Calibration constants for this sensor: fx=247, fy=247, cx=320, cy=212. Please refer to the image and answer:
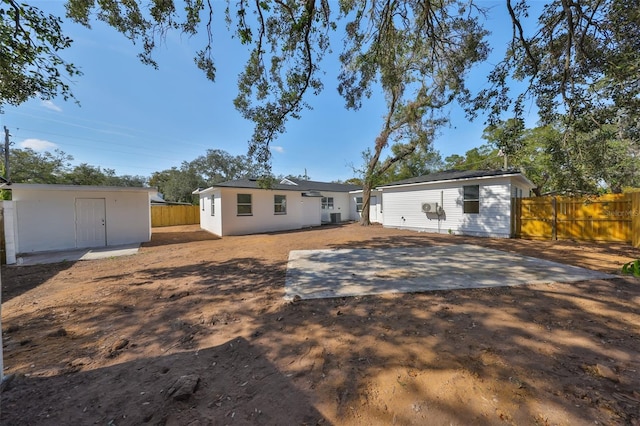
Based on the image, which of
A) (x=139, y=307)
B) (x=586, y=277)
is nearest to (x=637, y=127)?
(x=586, y=277)

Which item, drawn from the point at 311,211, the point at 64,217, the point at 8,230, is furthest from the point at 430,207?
the point at 64,217

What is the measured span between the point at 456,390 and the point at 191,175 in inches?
1402

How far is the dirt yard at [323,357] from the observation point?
1.78m

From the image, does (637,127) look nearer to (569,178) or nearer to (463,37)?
(569,178)

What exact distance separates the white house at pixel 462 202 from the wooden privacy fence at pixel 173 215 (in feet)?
52.3

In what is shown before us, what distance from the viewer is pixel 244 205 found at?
13.3 metres

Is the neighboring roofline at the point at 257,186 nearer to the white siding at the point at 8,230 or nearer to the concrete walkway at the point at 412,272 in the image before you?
the concrete walkway at the point at 412,272

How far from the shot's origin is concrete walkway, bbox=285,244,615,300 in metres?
4.35

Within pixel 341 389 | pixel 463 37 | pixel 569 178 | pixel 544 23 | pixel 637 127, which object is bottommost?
pixel 341 389

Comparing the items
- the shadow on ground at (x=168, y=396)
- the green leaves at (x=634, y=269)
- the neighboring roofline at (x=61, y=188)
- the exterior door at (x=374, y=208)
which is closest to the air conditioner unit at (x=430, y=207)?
the exterior door at (x=374, y=208)

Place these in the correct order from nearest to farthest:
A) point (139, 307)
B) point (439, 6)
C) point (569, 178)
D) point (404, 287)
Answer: point (139, 307), point (404, 287), point (439, 6), point (569, 178)

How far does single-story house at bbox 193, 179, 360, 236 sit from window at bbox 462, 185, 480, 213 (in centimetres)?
909

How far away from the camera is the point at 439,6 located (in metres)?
5.66

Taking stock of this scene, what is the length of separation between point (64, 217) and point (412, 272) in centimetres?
1267
